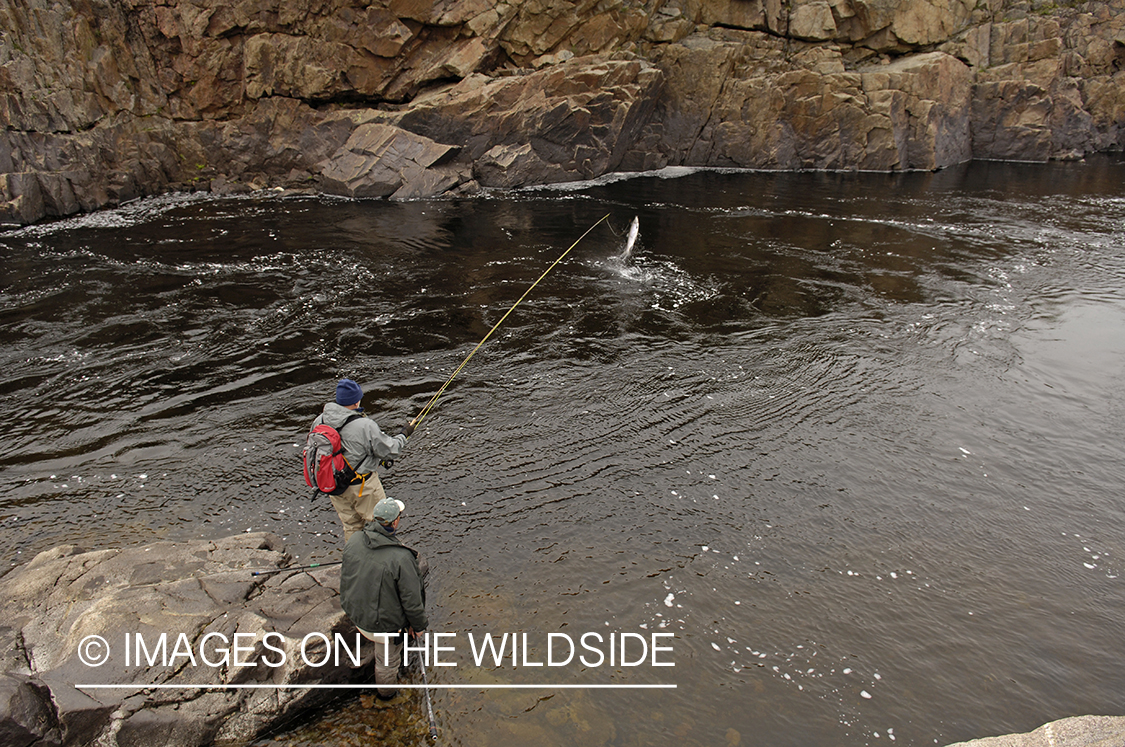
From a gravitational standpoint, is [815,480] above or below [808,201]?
below

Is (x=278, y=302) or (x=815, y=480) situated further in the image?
(x=278, y=302)

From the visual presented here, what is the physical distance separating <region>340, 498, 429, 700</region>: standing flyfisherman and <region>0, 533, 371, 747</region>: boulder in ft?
1.88

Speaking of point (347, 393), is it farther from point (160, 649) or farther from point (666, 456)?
point (666, 456)

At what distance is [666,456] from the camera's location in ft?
28.6

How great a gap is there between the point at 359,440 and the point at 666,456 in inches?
177

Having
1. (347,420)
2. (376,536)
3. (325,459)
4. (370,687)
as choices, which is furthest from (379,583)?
(347,420)

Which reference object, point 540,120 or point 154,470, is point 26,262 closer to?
point 154,470

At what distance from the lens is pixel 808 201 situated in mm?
26562

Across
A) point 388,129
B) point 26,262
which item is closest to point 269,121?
point 388,129

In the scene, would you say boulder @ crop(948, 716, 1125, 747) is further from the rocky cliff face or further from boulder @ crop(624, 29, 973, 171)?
boulder @ crop(624, 29, 973, 171)

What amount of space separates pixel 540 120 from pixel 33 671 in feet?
93.6

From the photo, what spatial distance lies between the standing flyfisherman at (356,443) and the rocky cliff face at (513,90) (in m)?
23.4

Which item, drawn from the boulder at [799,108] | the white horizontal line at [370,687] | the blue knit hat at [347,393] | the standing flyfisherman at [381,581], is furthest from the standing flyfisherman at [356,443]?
the boulder at [799,108]

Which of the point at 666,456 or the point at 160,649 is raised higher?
the point at 160,649
